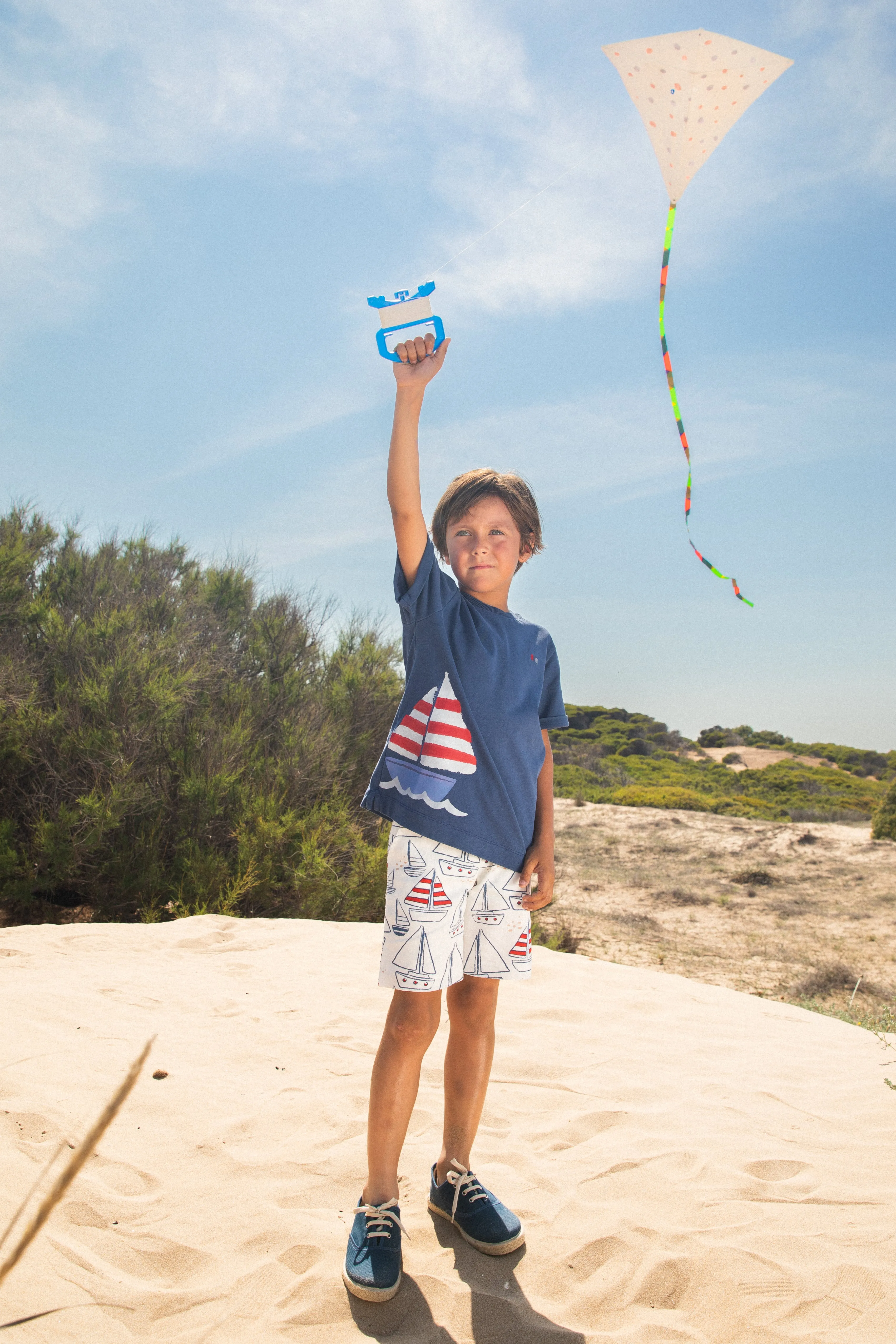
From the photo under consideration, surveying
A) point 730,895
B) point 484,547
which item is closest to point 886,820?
point 730,895

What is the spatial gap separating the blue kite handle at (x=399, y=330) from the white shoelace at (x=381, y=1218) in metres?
2.02

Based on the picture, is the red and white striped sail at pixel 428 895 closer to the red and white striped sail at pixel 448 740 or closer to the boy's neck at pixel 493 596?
the red and white striped sail at pixel 448 740

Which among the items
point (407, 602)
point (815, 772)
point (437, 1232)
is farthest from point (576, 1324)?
point (815, 772)

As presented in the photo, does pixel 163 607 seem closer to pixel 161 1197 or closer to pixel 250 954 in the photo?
pixel 250 954

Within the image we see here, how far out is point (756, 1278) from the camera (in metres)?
2.13

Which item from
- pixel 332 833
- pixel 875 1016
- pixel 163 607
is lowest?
pixel 875 1016

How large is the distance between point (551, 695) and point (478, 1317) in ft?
4.91

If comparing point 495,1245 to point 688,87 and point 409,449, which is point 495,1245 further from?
point 688,87

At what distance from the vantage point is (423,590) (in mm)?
2188

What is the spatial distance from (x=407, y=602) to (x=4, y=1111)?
1.97m

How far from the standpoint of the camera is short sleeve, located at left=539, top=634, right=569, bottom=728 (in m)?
2.53

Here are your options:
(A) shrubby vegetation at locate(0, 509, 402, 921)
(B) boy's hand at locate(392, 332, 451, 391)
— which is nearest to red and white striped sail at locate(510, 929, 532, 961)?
(B) boy's hand at locate(392, 332, 451, 391)

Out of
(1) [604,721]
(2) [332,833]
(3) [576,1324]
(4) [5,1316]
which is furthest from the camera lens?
(1) [604,721]

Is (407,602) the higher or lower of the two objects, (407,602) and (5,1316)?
the higher
